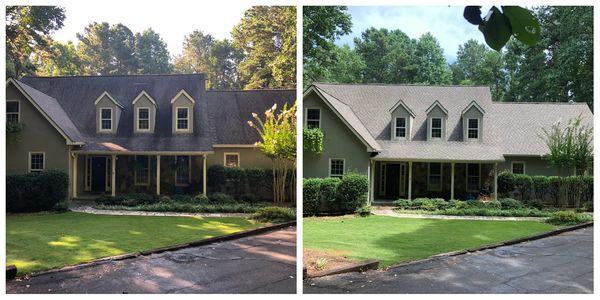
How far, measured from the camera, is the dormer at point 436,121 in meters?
5.04

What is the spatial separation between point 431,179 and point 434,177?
2.5 inches

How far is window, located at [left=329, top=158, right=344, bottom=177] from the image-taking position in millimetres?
4219

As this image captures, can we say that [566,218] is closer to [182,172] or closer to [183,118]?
[182,172]

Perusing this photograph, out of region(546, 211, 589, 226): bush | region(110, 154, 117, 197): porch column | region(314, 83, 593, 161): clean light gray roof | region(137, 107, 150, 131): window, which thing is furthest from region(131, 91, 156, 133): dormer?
region(546, 211, 589, 226): bush

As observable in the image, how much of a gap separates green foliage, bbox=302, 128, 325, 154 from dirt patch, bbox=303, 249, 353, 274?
91 centimetres

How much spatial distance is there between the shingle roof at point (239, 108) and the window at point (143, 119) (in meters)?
0.63

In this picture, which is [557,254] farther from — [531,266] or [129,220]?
[129,220]

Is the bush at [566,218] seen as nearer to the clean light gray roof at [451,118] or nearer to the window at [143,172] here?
the clean light gray roof at [451,118]

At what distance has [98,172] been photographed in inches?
148

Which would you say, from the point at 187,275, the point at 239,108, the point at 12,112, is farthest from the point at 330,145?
the point at 12,112

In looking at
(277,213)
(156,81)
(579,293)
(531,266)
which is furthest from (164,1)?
(579,293)

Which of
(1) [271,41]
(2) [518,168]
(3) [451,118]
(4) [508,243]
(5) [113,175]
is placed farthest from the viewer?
(3) [451,118]

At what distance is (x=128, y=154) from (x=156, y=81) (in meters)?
0.73

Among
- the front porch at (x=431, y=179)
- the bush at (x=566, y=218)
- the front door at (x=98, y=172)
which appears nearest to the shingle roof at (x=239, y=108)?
the front door at (x=98, y=172)
